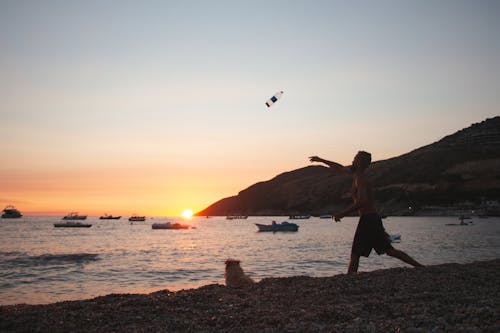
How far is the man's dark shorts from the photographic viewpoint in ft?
36.0

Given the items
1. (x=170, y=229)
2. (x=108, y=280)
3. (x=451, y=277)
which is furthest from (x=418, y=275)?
(x=170, y=229)

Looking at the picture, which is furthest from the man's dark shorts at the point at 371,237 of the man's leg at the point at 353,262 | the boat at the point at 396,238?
the boat at the point at 396,238

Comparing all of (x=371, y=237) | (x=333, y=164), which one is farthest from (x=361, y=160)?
(x=371, y=237)

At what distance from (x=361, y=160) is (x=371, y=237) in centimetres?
185

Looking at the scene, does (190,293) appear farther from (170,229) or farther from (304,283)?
(170,229)

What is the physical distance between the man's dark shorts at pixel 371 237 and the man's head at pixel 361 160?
118 cm

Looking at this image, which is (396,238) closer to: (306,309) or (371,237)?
(371,237)

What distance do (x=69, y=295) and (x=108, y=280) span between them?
4961 mm

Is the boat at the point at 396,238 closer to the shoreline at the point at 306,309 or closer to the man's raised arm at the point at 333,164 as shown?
the shoreline at the point at 306,309

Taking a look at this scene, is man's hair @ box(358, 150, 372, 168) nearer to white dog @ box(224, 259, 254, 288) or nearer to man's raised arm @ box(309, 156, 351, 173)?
man's raised arm @ box(309, 156, 351, 173)

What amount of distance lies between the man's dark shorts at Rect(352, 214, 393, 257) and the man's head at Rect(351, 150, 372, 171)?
118 cm

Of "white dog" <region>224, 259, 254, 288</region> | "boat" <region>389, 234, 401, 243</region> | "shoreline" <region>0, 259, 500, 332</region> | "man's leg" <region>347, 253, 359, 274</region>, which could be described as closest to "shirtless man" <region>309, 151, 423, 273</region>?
"man's leg" <region>347, 253, 359, 274</region>

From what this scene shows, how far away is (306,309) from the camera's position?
25.7 feet

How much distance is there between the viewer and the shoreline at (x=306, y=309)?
660 centimetres
